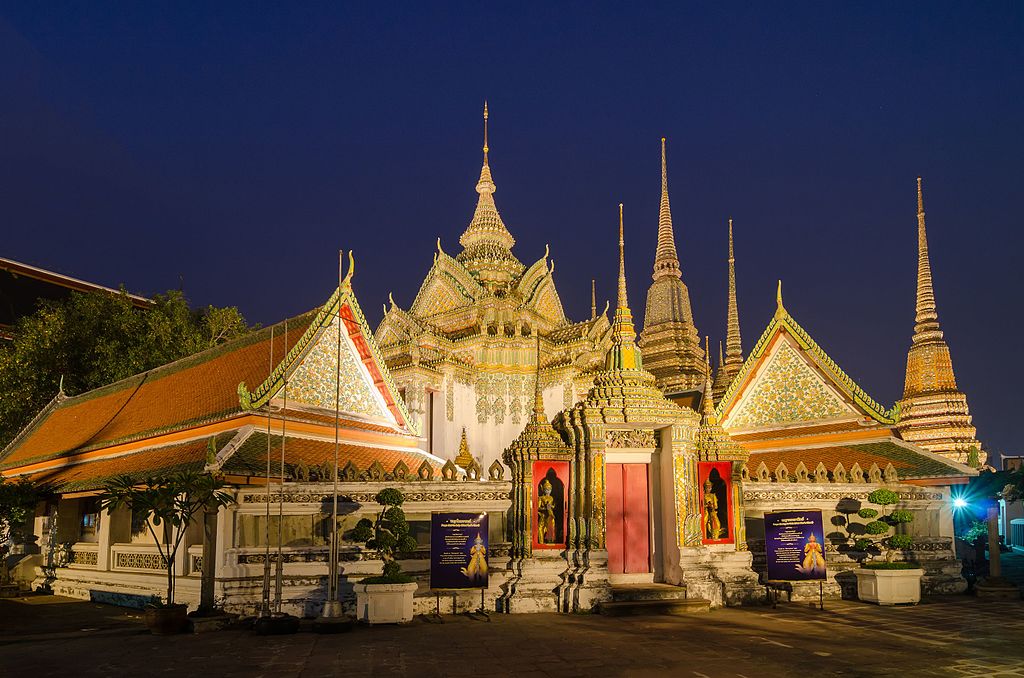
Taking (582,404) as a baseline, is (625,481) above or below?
below

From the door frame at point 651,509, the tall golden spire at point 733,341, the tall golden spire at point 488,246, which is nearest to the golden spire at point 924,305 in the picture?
the tall golden spire at point 733,341

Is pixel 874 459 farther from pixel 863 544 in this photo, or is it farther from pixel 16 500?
pixel 16 500

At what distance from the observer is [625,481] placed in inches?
615

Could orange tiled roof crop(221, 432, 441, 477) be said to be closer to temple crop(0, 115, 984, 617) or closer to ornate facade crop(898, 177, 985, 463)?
temple crop(0, 115, 984, 617)

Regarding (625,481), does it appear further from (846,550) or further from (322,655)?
(322,655)

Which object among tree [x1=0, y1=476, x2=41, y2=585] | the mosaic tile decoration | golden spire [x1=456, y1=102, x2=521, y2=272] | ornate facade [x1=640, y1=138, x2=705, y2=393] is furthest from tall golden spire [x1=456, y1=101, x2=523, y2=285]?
tree [x1=0, y1=476, x2=41, y2=585]

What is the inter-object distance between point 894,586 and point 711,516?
3419 mm

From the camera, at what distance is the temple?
14.0m

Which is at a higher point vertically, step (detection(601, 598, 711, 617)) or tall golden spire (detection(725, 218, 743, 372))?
tall golden spire (detection(725, 218, 743, 372))

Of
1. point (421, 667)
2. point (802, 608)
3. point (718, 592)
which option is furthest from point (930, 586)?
point (421, 667)

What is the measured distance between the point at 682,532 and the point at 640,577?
3.98ft

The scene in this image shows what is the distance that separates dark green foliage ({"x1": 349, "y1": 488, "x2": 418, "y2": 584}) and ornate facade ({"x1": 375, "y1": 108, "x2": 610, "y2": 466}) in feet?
55.6

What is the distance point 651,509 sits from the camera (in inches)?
617

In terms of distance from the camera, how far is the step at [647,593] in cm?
1419
